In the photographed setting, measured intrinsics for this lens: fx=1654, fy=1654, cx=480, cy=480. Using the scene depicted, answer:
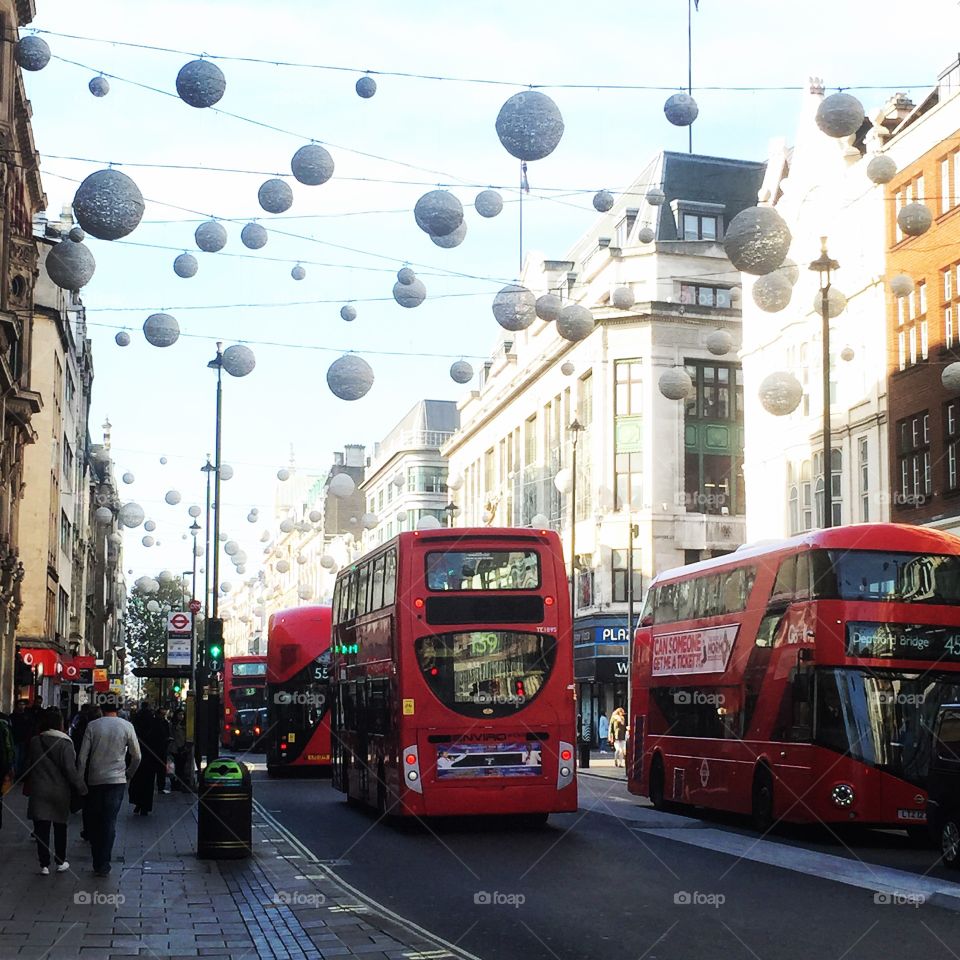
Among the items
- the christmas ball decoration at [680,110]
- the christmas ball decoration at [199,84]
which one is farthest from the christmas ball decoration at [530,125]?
the christmas ball decoration at [199,84]

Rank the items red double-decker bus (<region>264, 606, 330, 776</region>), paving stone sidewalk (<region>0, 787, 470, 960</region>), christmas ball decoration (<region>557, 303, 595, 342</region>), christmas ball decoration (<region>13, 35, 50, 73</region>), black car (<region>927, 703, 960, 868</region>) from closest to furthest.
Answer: paving stone sidewalk (<region>0, 787, 470, 960</region>), christmas ball decoration (<region>13, 35, 50, 73</region>), black car (<region>927, 703, 960, 868</region>), christmas ball decoration (<region>557, 303, 595, 342</region>), red double-decker bus (<region>264, 606, 330, 776</region>)

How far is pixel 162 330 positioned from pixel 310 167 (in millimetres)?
4489

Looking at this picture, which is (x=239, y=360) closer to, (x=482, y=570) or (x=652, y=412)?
(x=482, y=570)

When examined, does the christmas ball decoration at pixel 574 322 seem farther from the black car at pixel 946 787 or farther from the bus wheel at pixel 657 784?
the bus wheel at pixel 657 784

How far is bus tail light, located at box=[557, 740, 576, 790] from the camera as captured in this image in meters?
21.1

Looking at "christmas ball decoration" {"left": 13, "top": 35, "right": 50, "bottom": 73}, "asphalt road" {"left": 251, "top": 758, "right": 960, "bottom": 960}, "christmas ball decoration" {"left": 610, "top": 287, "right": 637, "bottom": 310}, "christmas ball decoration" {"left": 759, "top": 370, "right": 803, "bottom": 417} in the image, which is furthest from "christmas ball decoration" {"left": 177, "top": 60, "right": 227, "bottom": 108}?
"christmas ball decoration" {"left": 759, "top": 370, "right": 803, "bottom": 417}

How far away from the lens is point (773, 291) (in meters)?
19.8

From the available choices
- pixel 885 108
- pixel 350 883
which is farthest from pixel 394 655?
pixel 885 108

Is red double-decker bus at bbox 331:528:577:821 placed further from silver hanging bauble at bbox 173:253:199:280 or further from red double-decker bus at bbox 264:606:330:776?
red double-decker bus at bbox 264:606:330:776

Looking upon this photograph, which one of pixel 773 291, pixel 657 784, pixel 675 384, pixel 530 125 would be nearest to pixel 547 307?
pixel 773 291

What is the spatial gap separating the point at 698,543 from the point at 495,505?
1893 cm

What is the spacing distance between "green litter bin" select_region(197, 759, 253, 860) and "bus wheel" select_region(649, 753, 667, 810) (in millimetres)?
10551

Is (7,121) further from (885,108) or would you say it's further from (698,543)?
(698,543)

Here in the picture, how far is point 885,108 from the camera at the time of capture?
43438mm
